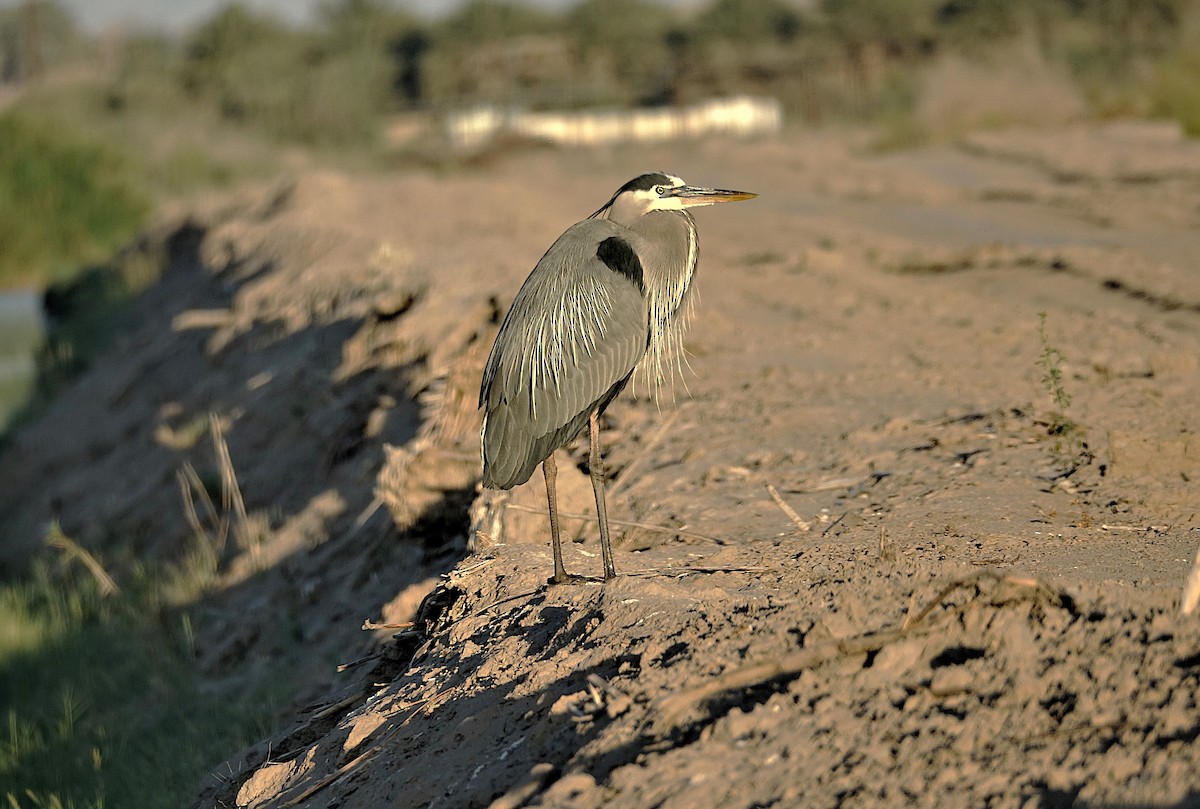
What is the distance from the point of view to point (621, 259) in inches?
186

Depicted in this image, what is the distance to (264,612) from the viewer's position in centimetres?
716

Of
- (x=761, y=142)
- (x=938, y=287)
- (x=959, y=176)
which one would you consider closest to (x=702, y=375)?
(x=938, y=287)

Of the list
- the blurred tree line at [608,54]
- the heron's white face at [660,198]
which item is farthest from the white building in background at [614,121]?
the heron's white face at [660,198]

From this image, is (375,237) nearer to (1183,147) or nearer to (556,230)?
(556,230)

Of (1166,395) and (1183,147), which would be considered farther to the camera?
(1183,147)

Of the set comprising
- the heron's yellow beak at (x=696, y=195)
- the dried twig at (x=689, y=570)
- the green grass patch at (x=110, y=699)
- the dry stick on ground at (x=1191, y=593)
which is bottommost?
the green grass patch at (x=110, y=699)

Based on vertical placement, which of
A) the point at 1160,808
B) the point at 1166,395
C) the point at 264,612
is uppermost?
the point at 1160,808

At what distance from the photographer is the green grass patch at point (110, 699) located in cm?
602

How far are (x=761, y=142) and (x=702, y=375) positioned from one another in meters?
16.7

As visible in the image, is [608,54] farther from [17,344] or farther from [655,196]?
[655,196]

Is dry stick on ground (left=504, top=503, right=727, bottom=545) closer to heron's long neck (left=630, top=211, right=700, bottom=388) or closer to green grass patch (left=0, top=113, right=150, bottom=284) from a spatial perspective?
heron's long neck (left=630, top=211, right=700, bottom=388)

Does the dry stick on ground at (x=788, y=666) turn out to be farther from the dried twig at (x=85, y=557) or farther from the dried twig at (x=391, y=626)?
the dried twig at (x=85, y=557)

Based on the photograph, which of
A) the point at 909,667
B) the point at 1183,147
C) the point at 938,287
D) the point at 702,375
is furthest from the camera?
the point at 1183,147

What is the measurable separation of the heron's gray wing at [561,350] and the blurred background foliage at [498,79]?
15465mm
